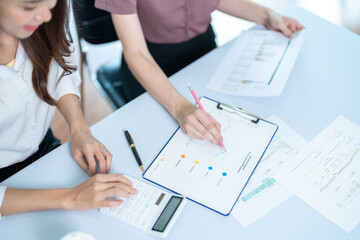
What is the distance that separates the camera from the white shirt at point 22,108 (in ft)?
2.74

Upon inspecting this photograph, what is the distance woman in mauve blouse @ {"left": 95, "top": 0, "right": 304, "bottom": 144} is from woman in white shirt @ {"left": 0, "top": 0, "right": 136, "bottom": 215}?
0.20 metres

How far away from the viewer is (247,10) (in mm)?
1278

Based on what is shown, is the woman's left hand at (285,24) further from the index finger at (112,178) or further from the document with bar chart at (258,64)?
the index finger at (112,178)

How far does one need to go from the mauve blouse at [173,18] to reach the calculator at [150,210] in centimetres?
59

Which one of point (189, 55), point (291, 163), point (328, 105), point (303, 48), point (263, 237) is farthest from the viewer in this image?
point (189, 55)

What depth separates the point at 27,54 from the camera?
0.87 meters

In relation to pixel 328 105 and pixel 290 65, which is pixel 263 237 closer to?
pixel 328 105

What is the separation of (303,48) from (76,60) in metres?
0.77

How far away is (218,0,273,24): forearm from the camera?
1.25 m

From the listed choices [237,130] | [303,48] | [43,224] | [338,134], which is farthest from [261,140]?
[43,224]

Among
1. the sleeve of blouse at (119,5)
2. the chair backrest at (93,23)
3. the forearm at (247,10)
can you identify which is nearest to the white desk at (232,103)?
the forearm at (247,10)

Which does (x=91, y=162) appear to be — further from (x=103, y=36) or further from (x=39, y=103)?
(x=103, y=36)

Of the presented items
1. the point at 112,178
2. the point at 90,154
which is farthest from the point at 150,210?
the point at 90,154

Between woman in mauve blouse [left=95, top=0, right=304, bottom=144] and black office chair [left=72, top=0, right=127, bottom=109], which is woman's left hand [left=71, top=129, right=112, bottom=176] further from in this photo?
black office chair [left=72, top=0, right=127, bottom=109]
